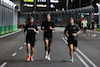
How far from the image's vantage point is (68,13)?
8000 cm

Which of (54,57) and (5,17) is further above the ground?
(5,17)

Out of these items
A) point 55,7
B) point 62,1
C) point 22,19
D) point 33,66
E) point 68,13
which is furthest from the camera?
point 55,7

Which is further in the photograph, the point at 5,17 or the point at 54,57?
the point at 5,17

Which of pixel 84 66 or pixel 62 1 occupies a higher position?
pixel 62 1

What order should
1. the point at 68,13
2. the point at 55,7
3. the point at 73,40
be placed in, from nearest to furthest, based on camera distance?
1. the point at 73,40
2. the point at 68,13
3. the point at 55,7

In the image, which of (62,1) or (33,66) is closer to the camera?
(33,66)

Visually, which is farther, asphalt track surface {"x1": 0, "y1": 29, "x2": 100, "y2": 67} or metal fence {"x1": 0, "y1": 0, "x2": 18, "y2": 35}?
metal fence {"x1": 0, "y1": 0, "x2": 18, "y2": 35}

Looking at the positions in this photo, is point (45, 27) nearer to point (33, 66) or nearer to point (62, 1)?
point (33, 66)

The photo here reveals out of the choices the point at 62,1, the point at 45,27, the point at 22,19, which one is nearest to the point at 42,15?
the point at 22,19

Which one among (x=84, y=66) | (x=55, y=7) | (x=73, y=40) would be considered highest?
(x=55, y=7)

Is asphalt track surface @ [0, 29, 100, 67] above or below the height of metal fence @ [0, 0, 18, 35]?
below

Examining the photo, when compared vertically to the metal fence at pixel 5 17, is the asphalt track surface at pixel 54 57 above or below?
below

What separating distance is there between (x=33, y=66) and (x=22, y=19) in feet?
196

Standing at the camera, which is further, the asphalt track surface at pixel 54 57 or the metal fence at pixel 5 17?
the metal fence at pixel 5 17
